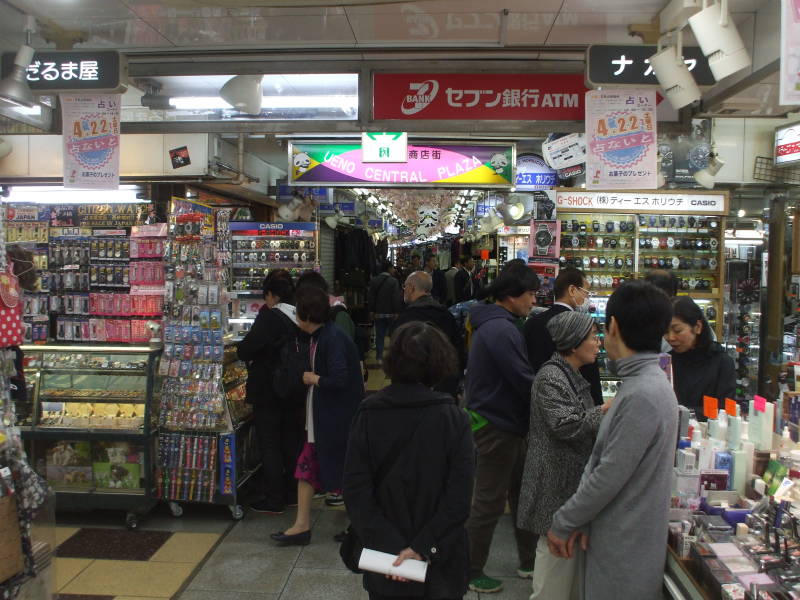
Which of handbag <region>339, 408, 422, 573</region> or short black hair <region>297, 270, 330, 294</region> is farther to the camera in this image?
short black hair <region>297, 270, 330, 294</region>

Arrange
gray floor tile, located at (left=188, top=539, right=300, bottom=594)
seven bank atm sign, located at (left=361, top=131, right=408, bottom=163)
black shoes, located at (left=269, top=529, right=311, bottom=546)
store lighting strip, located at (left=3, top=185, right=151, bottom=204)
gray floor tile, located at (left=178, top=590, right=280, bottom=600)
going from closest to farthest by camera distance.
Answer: gray floor tile, located at (left=178, top=590, right=280, bottom=600) → gray floor tile, located at (left=188, top=539, right=300, bottom=594) → black shoes, located at (left=269, top=529, right=311, bottom=546) → seven bank atm sign, located at (left=361, top=131, right=408, bottom=163) → store lighting strip, located at (left=3, top=185, right=151, bottom=204)

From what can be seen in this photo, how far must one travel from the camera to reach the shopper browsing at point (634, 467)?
79.4 inches

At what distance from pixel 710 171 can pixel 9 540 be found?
264 inches

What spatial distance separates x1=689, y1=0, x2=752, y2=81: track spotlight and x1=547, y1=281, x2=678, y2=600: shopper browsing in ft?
5.77

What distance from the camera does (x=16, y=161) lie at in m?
7.40

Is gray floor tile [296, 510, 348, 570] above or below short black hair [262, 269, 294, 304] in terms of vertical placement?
below

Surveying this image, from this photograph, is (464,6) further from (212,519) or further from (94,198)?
(94,198)

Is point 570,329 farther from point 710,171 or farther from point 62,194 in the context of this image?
point 62,194

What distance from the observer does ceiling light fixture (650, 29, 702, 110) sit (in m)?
3.46

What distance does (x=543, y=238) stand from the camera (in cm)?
677

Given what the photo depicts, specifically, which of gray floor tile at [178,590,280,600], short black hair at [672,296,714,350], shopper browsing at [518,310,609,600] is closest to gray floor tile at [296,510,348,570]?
gray floor tile at [178,590,280,600]

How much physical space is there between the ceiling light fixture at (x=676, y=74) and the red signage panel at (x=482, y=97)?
658 mm

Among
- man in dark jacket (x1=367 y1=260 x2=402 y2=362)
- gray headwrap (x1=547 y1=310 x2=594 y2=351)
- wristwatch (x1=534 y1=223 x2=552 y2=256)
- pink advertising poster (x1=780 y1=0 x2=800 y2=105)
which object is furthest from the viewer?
man in dark jacket (x1=367 y1=260 x2=402 y2=362)

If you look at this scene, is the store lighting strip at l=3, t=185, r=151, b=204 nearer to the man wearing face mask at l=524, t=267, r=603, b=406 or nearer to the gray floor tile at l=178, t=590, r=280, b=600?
the gray floor tile at l=178, t=590, r=280, b=600
